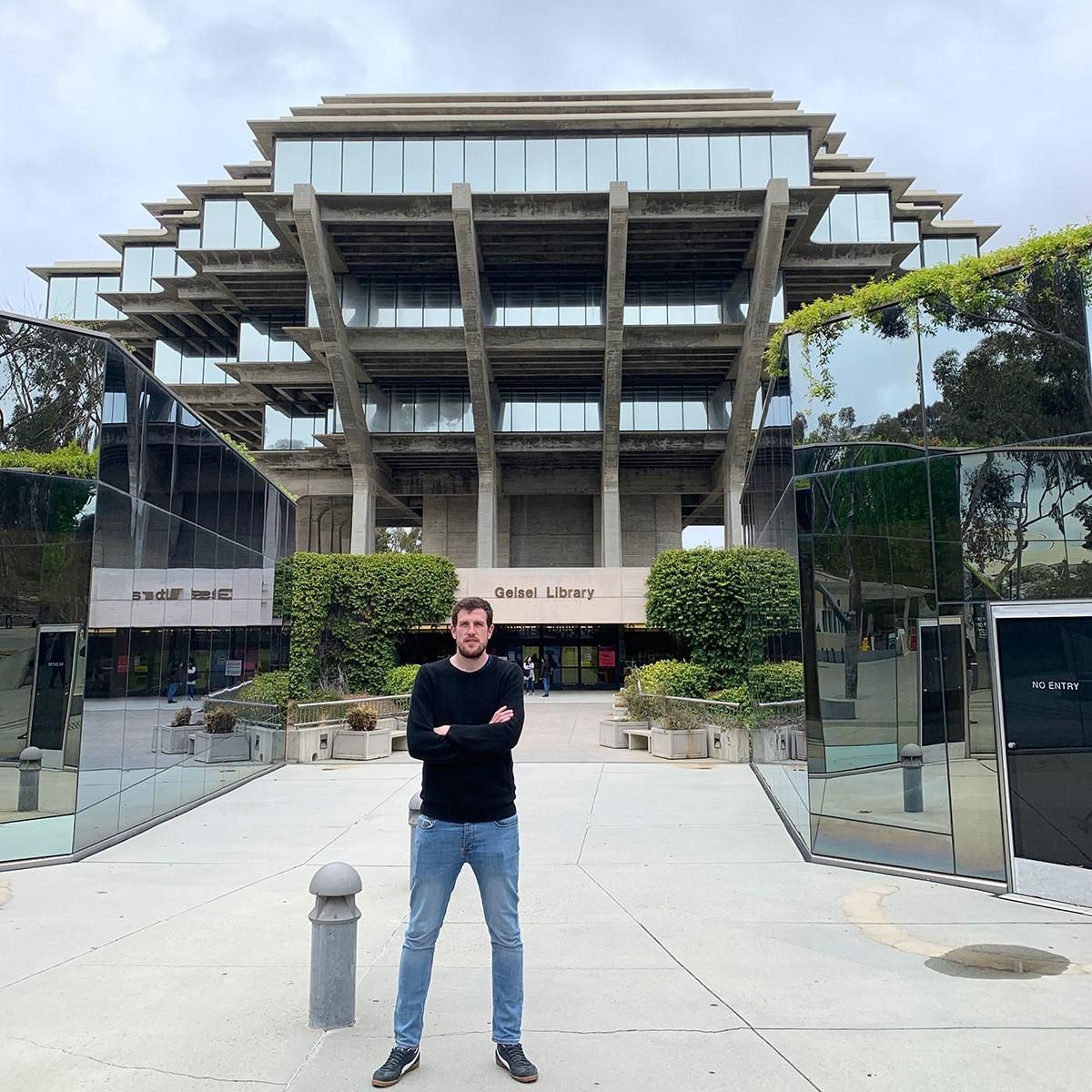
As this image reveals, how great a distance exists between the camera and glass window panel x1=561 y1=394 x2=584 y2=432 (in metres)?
39.8

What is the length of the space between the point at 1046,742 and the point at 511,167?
3282 centimetres

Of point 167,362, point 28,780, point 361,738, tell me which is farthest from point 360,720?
point 167,362

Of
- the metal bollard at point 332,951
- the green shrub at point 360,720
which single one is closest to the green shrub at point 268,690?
the green shrub at point 360,720

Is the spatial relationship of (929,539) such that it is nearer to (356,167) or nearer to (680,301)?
(680,301)

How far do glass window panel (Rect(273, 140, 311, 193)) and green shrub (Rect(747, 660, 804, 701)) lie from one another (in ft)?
95.5

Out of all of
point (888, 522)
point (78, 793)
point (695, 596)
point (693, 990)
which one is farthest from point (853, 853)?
point (695, 596)

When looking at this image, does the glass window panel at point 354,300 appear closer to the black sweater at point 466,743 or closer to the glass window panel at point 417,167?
the glass window panel at point 417,167

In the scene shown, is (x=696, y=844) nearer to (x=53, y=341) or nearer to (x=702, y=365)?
(x=53, y=341)

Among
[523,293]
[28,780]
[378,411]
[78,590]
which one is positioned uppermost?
[523,293]

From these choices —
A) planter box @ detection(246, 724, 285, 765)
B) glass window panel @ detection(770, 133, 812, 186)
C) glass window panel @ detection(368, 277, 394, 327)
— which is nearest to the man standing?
planter box @ detection(246, 724, 285, 765)

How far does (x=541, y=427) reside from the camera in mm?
39812

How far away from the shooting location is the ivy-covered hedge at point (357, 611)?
20.8 metres

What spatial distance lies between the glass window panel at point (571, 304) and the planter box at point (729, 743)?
24.5 metres

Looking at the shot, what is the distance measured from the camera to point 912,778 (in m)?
7.32
